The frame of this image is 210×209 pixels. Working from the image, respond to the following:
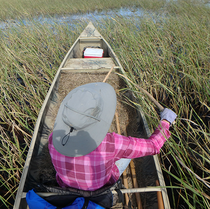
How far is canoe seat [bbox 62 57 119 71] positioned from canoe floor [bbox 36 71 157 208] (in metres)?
0.14

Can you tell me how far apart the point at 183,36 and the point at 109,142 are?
381cm

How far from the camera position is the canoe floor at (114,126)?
5.48 ft

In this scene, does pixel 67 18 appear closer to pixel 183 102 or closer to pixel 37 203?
pixel 183 102

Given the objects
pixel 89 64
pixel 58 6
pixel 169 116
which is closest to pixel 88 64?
pixel 89 64

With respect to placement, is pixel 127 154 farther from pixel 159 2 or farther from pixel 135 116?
pixel 159 2

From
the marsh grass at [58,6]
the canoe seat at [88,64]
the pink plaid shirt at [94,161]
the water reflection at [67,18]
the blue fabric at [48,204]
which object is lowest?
the blue fabric at [48,204]

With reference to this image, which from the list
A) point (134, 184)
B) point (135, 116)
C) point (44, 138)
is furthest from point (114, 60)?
point (134, 184)

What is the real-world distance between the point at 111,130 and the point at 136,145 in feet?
3.88

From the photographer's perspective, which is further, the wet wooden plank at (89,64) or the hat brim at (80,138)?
the wet wooden plank at (89,64)

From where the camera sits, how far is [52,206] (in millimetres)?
1046

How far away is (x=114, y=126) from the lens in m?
2.47

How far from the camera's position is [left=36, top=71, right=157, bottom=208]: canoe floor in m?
1.67

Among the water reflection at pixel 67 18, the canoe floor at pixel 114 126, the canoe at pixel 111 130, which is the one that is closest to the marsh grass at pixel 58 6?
the water reflection at pixel 67 18

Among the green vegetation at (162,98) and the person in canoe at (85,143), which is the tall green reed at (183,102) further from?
the person in canoe at (85,143)
